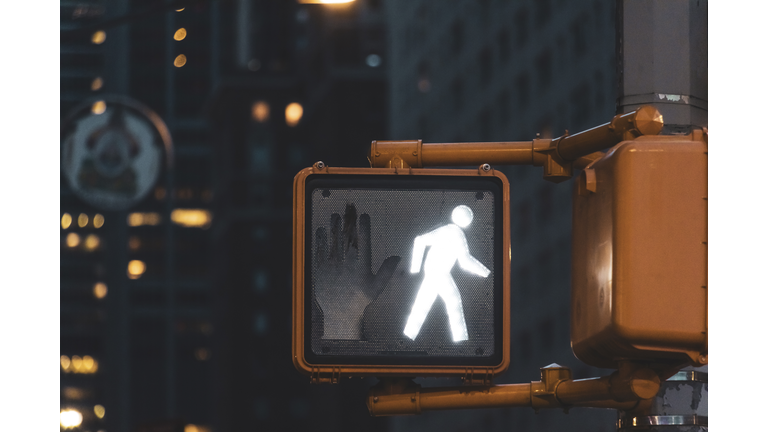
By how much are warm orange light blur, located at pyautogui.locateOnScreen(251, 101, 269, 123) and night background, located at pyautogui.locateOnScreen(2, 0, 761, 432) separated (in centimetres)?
15

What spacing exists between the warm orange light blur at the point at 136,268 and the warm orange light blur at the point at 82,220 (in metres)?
7.02

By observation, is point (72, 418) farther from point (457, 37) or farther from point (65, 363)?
point (457, 37)

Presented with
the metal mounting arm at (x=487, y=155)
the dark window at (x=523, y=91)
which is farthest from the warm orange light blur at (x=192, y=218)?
the metal mounting arm at (x=487, y=155)

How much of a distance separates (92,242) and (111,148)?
440 feet

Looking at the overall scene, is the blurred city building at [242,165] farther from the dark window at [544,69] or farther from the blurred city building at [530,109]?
the dark window at [544,69]

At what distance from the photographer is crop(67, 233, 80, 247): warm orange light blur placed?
150500 mm

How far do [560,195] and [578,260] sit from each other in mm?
80158

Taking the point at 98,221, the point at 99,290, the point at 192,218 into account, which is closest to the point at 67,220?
the point at 98,221

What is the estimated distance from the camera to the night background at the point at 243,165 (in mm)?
113062

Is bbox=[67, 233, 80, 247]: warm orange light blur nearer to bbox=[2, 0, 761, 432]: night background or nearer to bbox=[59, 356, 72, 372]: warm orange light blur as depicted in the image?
bbox=[2, 0, 761, 432]: night background

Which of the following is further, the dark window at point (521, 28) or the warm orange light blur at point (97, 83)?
the warm orange light blur at point (97, 83)

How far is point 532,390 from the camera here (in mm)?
4672

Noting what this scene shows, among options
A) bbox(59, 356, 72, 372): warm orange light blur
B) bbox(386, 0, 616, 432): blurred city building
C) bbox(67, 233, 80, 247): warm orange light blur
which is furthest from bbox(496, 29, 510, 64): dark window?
bbox(59, 356, 72, 372): warm orange light blur

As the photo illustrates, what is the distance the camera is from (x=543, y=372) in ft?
15.3
